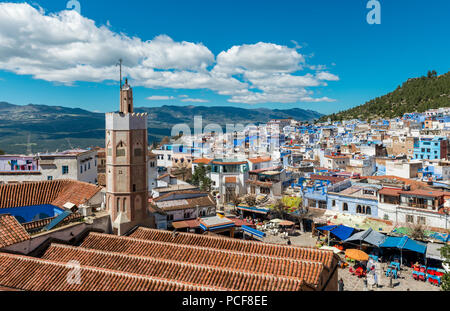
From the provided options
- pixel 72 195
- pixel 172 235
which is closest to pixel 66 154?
pixel 72 195

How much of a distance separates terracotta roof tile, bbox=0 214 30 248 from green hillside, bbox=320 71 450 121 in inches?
4798

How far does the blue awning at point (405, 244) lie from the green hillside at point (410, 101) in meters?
102

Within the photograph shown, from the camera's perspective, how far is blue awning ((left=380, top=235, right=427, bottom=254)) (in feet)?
74.0

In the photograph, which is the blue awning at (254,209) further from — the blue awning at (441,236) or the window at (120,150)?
the window at (120,150)

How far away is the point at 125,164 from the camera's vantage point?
19.1m

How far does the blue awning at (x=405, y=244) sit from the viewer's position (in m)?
22.6

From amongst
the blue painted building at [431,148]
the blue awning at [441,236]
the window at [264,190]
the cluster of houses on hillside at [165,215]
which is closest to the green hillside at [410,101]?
the blue painted building at [431,148]

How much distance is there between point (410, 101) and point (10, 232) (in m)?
137

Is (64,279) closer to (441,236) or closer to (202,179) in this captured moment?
(441,236)

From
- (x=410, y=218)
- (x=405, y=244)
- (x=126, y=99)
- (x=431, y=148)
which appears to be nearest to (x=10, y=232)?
(x=126, y=99)

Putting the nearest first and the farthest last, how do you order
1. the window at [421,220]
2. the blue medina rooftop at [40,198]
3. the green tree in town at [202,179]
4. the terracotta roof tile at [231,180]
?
the blue medina rooftop at [40,198] → the window at [421,220] → the green tree in town at [202,179] → the terracotta roof tile at [231,180]

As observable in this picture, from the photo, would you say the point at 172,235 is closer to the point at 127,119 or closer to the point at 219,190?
the point at 127,119

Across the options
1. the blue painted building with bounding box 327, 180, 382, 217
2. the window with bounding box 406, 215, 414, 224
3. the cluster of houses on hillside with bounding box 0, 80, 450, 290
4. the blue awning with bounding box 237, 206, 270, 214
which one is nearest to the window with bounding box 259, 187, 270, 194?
the cluster of houses on hillside with bounding box 0, 80, 450, 290

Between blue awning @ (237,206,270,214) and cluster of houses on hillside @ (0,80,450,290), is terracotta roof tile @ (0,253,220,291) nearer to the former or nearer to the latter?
cluster of houses on hillside @ (0,80,450,290)
